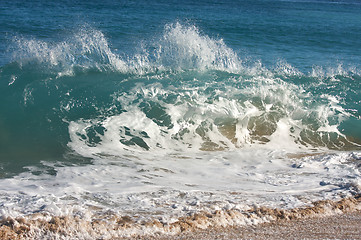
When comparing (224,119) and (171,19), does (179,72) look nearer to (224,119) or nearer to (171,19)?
(224,119)

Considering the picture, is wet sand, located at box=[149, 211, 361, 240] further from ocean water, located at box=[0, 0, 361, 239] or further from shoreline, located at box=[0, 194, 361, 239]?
ocean water, located at box=[0, 0, 361, 239]

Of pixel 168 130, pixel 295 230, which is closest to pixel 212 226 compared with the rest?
pixel 295 230

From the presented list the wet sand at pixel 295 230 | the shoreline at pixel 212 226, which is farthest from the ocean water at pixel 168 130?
the wet sand at pixel 295 230

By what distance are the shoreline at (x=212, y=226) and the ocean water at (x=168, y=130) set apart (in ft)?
0.19

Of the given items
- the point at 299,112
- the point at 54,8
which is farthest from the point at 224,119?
the point at 54,8

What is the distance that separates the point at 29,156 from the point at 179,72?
4413 millimetres

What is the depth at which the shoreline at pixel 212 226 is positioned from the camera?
11.1 feet

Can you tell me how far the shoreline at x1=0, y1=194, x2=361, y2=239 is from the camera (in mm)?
3385

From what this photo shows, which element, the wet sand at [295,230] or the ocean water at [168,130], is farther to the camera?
the ocean water at [168,130]

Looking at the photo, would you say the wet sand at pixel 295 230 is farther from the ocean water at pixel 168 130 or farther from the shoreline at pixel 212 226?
the ocean water at pixel 168 130

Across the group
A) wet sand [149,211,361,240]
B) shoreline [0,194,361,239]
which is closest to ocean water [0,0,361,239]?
shoreline [0,194,361,239]

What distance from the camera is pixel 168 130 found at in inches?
257

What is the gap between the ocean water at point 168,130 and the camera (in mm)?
4164

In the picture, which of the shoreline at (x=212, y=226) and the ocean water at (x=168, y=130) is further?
the ocean water at (x=168, y=130)
